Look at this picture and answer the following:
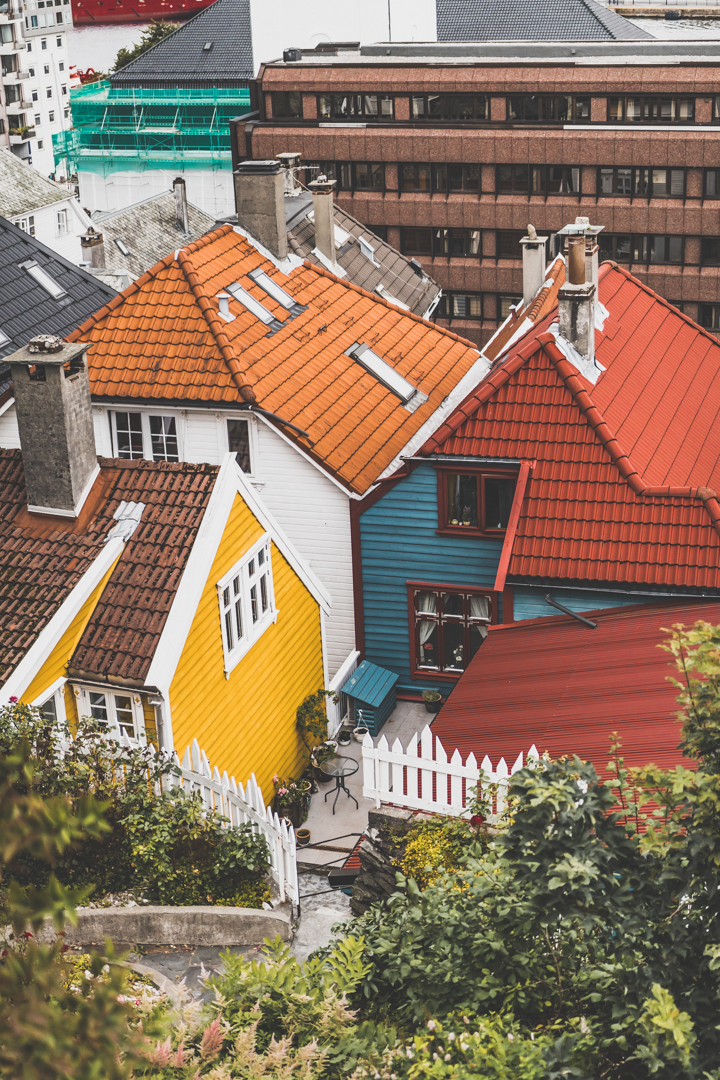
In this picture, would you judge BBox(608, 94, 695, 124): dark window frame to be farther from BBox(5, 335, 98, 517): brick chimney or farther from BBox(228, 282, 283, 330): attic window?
BBox(5, 335, 98, 517): brick chimney

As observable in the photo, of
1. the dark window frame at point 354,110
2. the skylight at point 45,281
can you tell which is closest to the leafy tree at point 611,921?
the skylight at point 45,281

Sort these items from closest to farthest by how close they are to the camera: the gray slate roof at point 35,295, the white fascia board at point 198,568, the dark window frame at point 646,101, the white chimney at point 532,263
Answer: the white fascia board at point 198,568 → the gray slate roof at point 35,295 → the white chimney at point 532,263 → the dark window frame at point 646,101

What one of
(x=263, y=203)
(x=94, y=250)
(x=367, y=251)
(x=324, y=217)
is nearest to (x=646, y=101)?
(x=367, y=251)

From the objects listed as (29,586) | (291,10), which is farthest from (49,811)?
(291,10)

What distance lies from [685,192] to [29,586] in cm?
3636

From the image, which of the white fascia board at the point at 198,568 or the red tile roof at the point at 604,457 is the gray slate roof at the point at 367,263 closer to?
the red tile roof at the point at 604,457

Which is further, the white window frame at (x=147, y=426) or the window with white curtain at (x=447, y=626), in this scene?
the white window frame at (x=147, y=426)

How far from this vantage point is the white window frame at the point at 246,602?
2033 centimetres

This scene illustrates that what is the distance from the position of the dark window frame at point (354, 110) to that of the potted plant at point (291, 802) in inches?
1409

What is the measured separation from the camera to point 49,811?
5836mm

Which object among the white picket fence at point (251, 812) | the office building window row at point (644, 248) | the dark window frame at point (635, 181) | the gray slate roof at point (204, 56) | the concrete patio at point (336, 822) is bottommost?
the concrete patio at point (336, 822)

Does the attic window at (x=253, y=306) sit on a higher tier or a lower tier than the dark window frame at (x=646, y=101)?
lower

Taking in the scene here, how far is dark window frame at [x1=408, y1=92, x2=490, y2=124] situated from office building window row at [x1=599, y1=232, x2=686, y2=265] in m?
6.74

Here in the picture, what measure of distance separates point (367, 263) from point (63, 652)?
2256 centimetres
